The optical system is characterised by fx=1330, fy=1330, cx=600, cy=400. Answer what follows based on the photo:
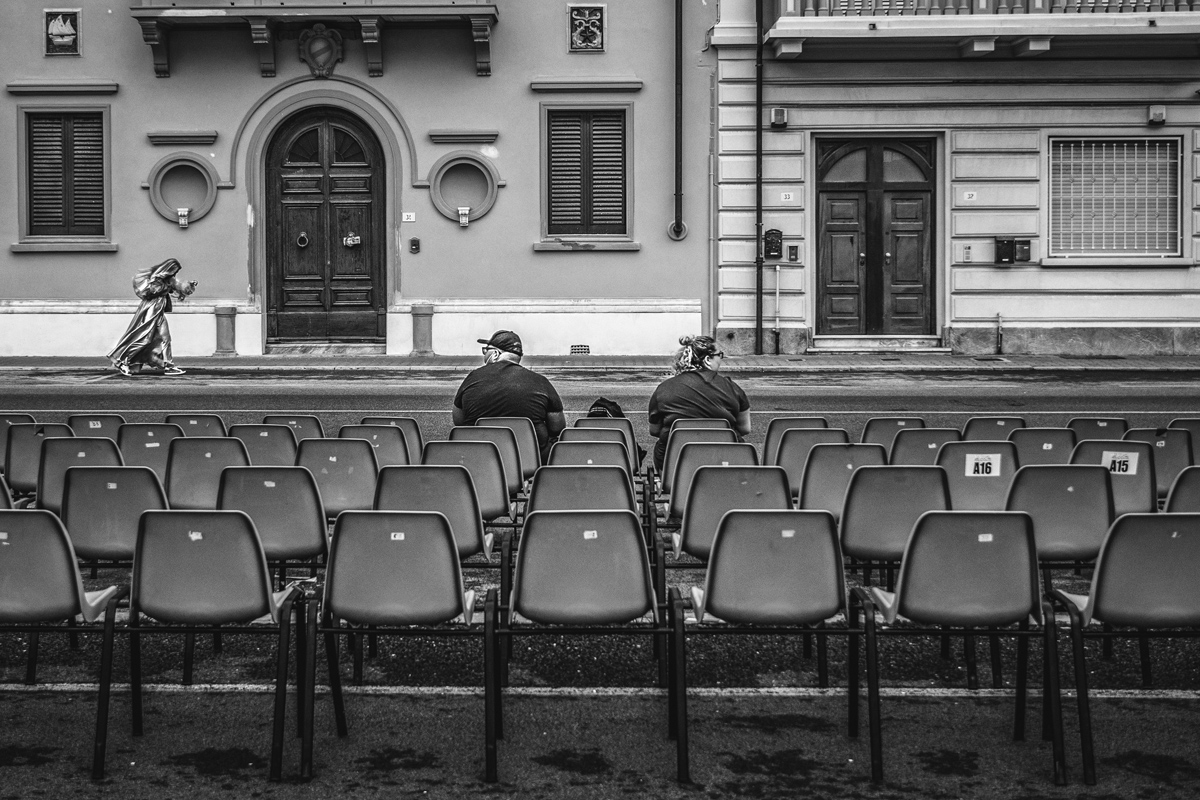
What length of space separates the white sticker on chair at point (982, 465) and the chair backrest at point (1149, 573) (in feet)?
7.49

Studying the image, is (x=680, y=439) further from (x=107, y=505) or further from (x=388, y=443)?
(x=107, y=505)

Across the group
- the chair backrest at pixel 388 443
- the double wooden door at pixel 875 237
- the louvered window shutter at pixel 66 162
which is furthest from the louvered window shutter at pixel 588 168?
the chair backrest at pixel 388 443

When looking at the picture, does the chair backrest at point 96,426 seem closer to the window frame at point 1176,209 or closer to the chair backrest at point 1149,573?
the chair backrest at point 1149,573

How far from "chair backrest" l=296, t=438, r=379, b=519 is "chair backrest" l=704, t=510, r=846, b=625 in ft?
9.26

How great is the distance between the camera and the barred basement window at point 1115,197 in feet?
77.5

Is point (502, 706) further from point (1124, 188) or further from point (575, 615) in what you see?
point (1124, 188)

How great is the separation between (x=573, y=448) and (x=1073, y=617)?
347 centimetres

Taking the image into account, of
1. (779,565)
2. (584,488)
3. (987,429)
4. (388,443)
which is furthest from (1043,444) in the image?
(388,443)

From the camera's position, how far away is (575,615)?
4879mm

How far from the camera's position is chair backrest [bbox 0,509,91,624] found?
4.79 m

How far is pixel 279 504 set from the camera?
589cm

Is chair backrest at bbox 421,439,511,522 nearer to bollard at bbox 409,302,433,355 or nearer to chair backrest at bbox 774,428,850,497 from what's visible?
chair backrest at bbox 774,428,850,497

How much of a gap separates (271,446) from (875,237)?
702 inches

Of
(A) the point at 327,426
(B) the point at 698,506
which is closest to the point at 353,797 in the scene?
(B) the point at 698,506
